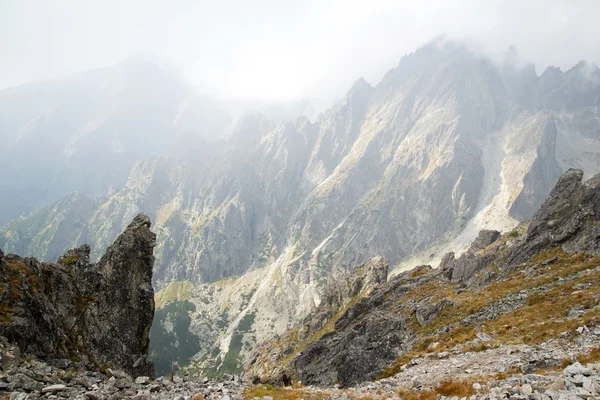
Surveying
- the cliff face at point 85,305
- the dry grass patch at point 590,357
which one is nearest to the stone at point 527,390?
the dry grass patch at point 590,357

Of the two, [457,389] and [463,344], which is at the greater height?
[457,389]

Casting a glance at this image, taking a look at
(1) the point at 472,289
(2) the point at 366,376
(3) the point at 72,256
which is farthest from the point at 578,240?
(3) the point at 72,256

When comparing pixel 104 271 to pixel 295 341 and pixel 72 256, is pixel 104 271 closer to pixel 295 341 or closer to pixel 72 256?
pixel 72 256

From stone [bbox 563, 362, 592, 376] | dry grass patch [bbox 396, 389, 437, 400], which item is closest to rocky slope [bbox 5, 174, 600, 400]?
stone [bbox 563, 362, 592, 376]

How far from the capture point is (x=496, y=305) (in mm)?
43281

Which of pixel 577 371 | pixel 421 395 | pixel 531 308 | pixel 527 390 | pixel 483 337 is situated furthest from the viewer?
pixel 531 308

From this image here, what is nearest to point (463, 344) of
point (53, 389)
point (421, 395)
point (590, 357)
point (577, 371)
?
point (590, 357)

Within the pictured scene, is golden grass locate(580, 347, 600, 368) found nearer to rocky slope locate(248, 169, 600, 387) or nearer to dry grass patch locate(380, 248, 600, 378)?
rocky slope locate(248, 169, 600, 387)

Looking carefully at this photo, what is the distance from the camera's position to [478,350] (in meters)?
30.2

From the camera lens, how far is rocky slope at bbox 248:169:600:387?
32.7m

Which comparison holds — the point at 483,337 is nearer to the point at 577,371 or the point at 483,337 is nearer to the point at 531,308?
the point at 531,308

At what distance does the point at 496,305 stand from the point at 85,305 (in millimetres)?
51546

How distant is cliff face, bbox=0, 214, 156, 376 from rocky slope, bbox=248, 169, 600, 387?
26.2 meters

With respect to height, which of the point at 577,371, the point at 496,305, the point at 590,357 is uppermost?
the point at 577,371
